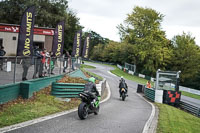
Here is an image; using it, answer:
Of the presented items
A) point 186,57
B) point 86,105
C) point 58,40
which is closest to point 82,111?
point 86,105

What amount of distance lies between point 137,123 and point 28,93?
16.8 feet

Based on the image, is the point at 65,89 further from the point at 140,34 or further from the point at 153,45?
the point at 140,34

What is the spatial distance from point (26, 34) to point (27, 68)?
2016mm

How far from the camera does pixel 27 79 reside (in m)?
11.4

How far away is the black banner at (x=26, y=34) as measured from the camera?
38.0 ft

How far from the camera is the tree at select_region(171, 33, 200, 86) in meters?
57.2

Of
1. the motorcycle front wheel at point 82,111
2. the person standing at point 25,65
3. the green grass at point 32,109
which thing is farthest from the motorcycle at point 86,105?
the person standing at point 25,65

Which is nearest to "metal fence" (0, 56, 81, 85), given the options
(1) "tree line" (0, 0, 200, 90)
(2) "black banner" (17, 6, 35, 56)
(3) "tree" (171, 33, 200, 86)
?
(2) "black banner" (17, 6, 35, 56)

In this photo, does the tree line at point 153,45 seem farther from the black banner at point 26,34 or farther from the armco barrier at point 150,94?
the black banner at point 26,34

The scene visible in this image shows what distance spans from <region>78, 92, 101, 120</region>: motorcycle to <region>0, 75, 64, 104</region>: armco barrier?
9.49ft

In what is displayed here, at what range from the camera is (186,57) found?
58.6m

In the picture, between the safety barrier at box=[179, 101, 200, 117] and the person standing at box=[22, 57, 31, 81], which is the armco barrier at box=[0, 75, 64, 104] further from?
the safety barrier at box=[179, 101, 200, 117]

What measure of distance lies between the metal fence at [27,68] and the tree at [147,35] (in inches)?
1513

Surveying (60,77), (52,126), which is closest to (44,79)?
(60,77)
